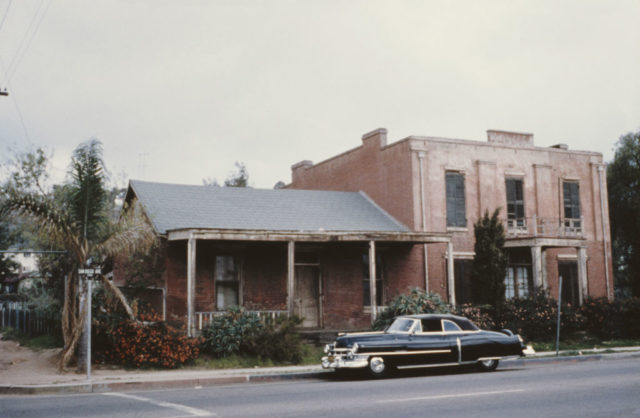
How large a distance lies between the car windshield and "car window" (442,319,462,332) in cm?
79

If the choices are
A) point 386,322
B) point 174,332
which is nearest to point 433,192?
point 386,322

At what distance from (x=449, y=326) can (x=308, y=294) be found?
325 inches

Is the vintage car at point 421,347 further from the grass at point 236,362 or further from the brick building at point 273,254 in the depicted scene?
the brick building at point 273,254

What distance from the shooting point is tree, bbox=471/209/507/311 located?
907 inches

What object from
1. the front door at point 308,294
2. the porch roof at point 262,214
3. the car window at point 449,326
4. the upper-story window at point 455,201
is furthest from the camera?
the upper-story window at point 455,201

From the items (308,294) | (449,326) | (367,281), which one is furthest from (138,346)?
(367,281)

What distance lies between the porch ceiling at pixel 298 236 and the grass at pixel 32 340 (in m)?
4.98

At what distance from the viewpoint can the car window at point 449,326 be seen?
1556 cm

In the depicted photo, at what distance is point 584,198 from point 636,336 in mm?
6387

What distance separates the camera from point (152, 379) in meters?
14.3

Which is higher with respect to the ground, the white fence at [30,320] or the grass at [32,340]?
the white fence at [30,320]

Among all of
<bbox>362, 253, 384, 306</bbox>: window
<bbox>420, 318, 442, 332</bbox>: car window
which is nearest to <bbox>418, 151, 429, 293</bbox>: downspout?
<bbox>362, 253, 384, 306</bbox>: window

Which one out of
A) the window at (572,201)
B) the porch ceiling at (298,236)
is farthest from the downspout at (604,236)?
the porch ceiling at (298,236)

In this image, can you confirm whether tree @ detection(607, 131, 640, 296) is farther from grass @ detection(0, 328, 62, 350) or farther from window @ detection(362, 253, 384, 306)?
grass @ detection(0, 328, 62, 350)
